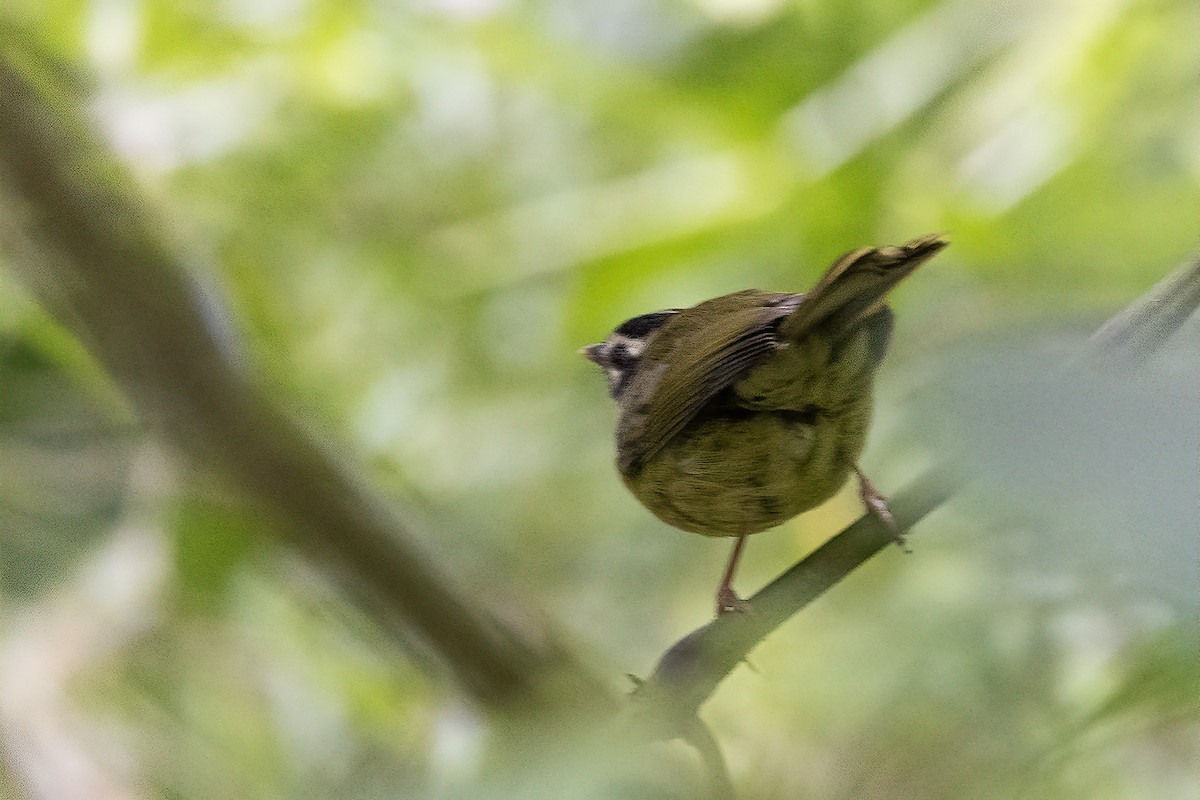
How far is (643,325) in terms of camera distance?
2.27 metres

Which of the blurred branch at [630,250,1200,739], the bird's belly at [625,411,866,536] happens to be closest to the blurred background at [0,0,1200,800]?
the bird's belly at [625,411,866,536]

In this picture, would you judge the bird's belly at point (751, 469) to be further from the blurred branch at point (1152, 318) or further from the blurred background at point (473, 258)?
the blurred branch at point (1152, 318)

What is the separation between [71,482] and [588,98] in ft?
5.32

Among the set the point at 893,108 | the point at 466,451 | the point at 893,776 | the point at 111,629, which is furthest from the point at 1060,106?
the point at 111,629

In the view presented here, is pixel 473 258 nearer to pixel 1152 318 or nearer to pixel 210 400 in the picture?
pixel 210 400

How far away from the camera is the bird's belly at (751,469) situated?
1.69 meters

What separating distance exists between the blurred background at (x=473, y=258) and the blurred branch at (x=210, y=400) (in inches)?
5.4

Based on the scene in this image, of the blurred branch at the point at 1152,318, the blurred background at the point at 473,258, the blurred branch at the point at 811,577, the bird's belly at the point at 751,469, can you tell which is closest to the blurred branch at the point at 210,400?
the blurred background at the point at 473,258

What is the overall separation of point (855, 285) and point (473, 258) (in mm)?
1721

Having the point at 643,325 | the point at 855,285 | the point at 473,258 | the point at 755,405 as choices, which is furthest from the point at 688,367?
the point at 473,258

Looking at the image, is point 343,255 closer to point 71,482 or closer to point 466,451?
point 466,451

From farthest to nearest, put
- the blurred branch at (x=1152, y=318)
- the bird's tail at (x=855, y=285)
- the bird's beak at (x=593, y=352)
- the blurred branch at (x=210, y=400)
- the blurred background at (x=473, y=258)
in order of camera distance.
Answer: the bird's beak at (x=593, y=352) < the blurred background at (x=473, y=258) < the blurred branch at (x=210, y=400) < the bird's tail at (x=855, y=285) < the blurred branch at (x=1152, y=318)

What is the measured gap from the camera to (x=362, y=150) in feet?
9.62

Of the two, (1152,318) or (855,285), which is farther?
(855,285)
